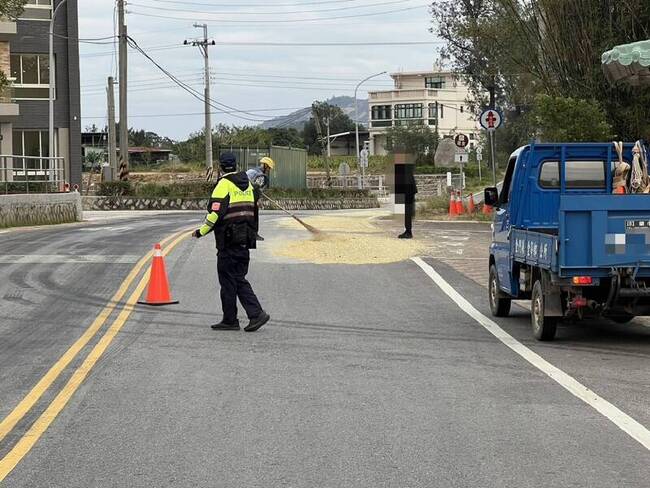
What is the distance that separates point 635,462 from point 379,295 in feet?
27.2

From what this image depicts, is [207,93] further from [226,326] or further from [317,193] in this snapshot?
[226,326]

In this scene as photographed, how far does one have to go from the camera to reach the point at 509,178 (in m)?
12.1

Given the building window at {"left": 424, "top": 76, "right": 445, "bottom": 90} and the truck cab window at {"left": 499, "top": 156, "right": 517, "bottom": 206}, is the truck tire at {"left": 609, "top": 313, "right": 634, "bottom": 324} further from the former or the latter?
the building window at {"left": 424, "top": 76, "right": 445, "bottom": 90}

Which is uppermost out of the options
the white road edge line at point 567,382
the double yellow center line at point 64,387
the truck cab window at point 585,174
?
the truck cab window at point 585,174

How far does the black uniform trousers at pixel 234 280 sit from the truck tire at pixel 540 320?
121 inches

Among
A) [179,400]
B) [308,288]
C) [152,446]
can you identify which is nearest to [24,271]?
[308,288]

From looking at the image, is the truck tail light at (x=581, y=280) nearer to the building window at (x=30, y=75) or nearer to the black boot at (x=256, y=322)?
the black boot at (x=256, y=322)

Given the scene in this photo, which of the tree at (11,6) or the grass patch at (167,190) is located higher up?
the tree at (11,6)

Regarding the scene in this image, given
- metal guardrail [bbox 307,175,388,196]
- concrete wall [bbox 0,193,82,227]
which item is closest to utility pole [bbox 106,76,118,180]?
metal guardrail [bbox 307,175,388,196]

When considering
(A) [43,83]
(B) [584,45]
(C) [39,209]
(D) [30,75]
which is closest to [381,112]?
(A) [43,83]

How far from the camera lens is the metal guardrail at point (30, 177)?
29.1 m

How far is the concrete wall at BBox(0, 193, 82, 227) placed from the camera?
27.8 meters

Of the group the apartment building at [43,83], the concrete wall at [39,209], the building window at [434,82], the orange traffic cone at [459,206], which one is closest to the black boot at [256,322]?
the orange traffic cone at [459,206]

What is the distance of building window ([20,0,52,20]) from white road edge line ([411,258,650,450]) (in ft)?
132
